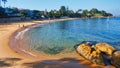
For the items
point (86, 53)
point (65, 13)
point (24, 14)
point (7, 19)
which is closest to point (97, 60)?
point (86, 53)

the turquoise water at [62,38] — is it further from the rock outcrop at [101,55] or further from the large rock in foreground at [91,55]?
the rock outcrop at [101,55]

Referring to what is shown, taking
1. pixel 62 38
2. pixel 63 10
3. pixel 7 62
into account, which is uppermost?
pixel 63 10

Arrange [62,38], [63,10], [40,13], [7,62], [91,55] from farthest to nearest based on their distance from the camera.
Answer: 1. [63,10]
2. [40,13]
3. [62,38]
4. [91,55]
5. [7,62]

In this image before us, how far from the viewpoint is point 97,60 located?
1741cm

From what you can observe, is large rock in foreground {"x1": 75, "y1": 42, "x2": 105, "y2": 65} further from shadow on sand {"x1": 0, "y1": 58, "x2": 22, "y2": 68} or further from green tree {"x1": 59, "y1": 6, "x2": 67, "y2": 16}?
green tree {"x1": 59, "y1": 6, "x2": 67, "y2": 16}

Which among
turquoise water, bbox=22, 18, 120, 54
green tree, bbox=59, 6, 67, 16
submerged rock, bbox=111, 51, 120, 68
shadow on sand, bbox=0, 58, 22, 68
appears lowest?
turquoise water, bbox=22, 18, 120, 54

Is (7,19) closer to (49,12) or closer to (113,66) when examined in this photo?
(49,12)

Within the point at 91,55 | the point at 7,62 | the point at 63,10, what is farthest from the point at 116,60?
the point at 63,10

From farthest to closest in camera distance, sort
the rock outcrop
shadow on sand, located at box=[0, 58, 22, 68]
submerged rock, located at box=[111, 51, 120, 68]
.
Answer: the rock outcrop, submerged rock, located at box=[111, 51, 120, 68], shadow on sand, located at box=[0, 58, 22, 68]

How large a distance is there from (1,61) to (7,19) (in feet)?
248

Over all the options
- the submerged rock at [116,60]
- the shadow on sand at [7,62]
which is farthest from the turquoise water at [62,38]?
the submerged rock at [116,60]

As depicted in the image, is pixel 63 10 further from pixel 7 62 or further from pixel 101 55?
pixel 7 62

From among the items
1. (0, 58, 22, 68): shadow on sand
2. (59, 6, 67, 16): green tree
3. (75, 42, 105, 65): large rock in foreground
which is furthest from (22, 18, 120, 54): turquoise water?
(59, 6, 67, 16): green tree

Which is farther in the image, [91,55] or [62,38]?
[62,38]
